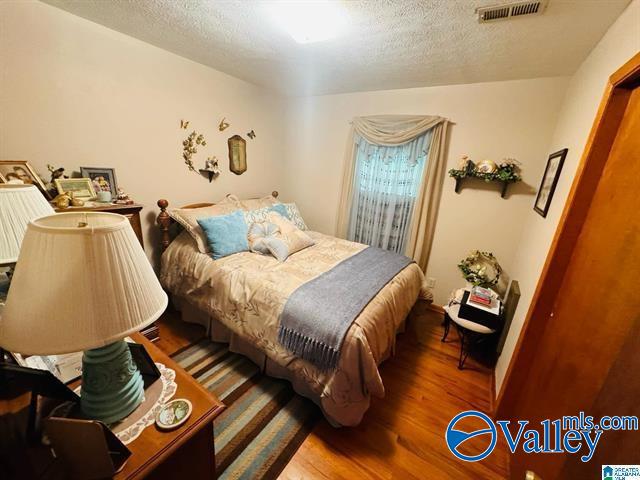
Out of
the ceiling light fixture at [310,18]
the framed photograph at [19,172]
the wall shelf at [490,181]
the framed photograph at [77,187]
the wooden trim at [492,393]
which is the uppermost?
the ceiling light fixture at [310,18]

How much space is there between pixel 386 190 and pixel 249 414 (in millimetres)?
2480

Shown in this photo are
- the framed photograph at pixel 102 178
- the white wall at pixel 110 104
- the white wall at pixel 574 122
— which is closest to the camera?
the white wall at pixel 574 122

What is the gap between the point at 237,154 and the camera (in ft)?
9.37

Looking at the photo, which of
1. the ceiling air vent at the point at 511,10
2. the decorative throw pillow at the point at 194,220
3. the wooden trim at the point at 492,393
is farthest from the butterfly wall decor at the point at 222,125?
the wooden trim at the point at 492,393

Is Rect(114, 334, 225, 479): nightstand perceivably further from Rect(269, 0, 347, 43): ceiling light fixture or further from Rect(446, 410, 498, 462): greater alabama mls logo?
Rect(269, 0, 347, 43): ceiling light fixture

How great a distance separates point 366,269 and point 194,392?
4.78 ft

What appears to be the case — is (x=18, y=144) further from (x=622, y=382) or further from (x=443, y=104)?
(x=443, y=104)

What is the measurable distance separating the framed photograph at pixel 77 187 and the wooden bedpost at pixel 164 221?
0.46m

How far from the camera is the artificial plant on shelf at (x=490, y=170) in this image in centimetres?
220

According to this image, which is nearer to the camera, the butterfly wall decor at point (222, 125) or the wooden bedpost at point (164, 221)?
the wooden bedpost at point (164, 221)

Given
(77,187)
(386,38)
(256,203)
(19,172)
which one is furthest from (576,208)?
(19,172)

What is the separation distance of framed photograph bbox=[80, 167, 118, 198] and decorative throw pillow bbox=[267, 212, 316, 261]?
126 centimetres

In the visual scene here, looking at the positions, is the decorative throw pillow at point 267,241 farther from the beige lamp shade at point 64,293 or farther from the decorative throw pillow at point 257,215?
the beige lamp shade at point 64,293
